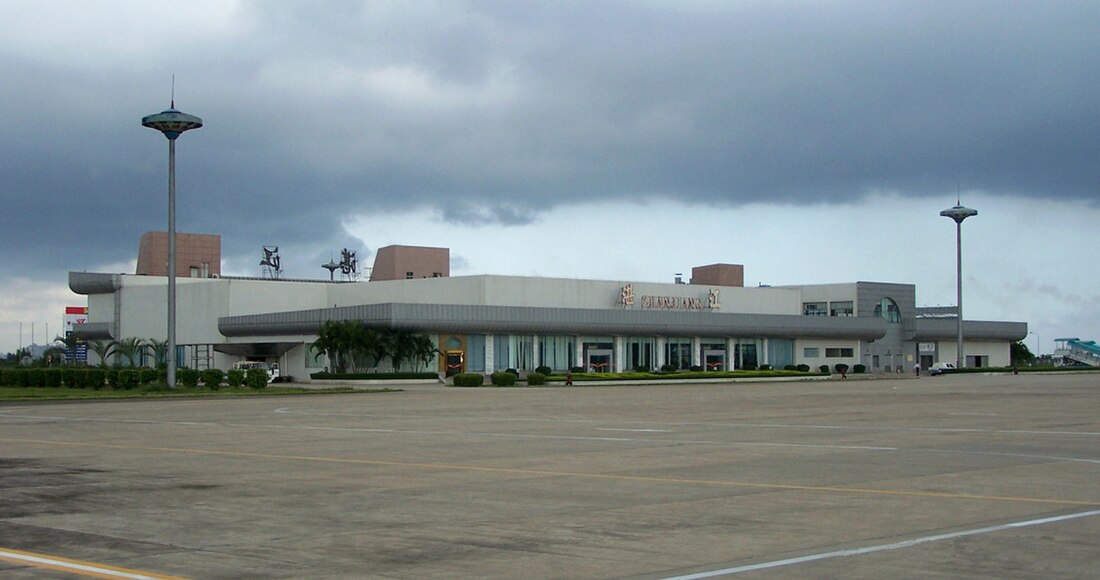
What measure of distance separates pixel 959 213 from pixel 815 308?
1797 centimetres

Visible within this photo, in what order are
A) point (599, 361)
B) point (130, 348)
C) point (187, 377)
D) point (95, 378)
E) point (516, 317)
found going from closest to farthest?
point (187, 377) < point (95, 378) < point (516, 317) < point (599, 361) < point (130, 348)

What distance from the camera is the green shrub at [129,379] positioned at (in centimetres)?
6334

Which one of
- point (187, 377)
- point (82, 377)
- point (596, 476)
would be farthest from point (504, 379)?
point (596, 476)

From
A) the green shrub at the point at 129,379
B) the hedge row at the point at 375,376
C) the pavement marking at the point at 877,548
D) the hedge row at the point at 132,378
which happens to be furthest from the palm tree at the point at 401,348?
the pavement marking at the point at 877,548

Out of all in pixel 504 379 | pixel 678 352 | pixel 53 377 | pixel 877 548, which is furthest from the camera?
pixel 678 352

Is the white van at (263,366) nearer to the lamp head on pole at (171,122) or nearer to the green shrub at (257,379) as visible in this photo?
the green shrub at (257,379)

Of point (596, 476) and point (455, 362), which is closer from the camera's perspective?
point (596, 476)

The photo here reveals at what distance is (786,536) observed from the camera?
12.3 metres

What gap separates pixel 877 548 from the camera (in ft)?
37.5

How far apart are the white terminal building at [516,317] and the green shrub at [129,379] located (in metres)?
21.1

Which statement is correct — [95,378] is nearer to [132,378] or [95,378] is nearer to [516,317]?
[132,378]

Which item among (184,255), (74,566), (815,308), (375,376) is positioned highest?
(184,255)

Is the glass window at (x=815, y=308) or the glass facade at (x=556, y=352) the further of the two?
the glass window at (x=815, y=308)

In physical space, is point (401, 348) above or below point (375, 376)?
above
